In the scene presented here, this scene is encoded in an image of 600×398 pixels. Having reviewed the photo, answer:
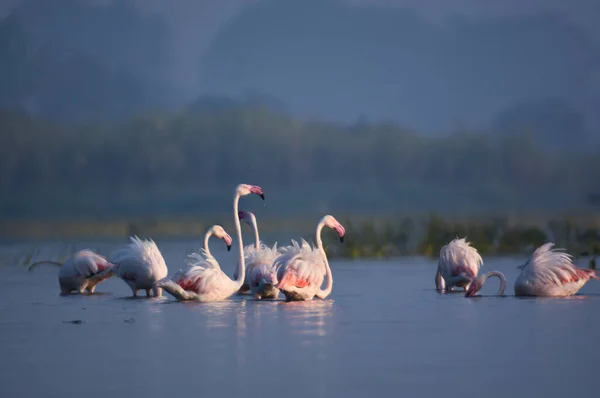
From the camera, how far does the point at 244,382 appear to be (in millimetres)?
8078

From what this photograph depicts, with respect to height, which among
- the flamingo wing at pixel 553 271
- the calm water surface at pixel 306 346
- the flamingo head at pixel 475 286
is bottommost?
the calm water surface at pixel 306 346

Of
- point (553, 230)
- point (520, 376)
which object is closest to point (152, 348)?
point (520, 376)

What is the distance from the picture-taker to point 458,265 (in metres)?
14.1

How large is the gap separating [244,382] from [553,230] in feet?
50.5

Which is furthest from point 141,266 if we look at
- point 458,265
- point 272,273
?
point 458,265

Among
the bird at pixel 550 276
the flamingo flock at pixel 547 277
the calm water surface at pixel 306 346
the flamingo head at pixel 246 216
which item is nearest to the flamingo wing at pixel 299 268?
the calm water surface at pixel 306 346

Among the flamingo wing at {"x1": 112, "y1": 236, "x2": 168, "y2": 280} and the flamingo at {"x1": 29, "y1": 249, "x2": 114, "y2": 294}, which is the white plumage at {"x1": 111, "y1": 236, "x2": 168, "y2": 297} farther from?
the flamingo at {"x1": 29, "y1": 249, "x2": 114, "y2": 294}

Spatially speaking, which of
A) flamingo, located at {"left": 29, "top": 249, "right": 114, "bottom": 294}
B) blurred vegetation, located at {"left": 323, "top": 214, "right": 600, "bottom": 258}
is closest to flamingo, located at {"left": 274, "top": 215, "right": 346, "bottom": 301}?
flamingo, located at {"left": 29, "top": 249, "right": 114, "bottom": 294}

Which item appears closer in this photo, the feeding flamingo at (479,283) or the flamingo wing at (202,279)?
the flamingo wing at (202,279)

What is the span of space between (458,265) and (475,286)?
2.34 ft

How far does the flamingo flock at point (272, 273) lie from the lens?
42.5 feet

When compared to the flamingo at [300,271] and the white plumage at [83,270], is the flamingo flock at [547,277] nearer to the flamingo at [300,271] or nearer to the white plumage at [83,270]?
the flamingo at [300,271]

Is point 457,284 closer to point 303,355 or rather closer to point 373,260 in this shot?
point 303,355

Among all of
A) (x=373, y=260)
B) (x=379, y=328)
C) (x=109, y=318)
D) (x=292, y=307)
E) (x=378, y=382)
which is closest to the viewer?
(x=378, y=382)
